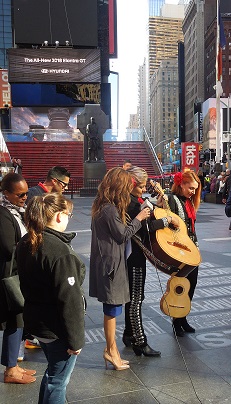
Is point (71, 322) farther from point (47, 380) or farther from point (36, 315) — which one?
point (47, 380)

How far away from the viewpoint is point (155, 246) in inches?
163

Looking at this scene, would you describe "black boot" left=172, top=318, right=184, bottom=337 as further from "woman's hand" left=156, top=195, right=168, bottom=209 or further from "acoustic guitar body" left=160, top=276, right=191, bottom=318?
"woman's hand" left=156, top=195, right=168, bottom=209

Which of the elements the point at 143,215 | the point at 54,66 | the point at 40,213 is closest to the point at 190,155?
the point at 143,215

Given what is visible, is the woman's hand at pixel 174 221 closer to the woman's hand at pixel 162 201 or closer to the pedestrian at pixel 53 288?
the woman's hand at pixel 162 201

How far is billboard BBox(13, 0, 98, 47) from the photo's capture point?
52469 millimetres

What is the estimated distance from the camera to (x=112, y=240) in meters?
3.80

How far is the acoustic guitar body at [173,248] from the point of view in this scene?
4102 mm

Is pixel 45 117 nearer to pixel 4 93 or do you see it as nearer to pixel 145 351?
pixel 4 93

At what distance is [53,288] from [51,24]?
54757 millimetres

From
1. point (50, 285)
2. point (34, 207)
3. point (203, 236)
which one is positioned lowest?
point (203, 236)

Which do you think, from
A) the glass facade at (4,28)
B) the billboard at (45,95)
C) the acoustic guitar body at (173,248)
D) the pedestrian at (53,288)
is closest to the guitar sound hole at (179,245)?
the acoustic guitar body at (173,248)

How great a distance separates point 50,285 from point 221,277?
5085 millimetres

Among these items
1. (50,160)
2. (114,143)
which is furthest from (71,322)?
(114,143)

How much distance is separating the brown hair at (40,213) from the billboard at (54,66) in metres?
47.7
